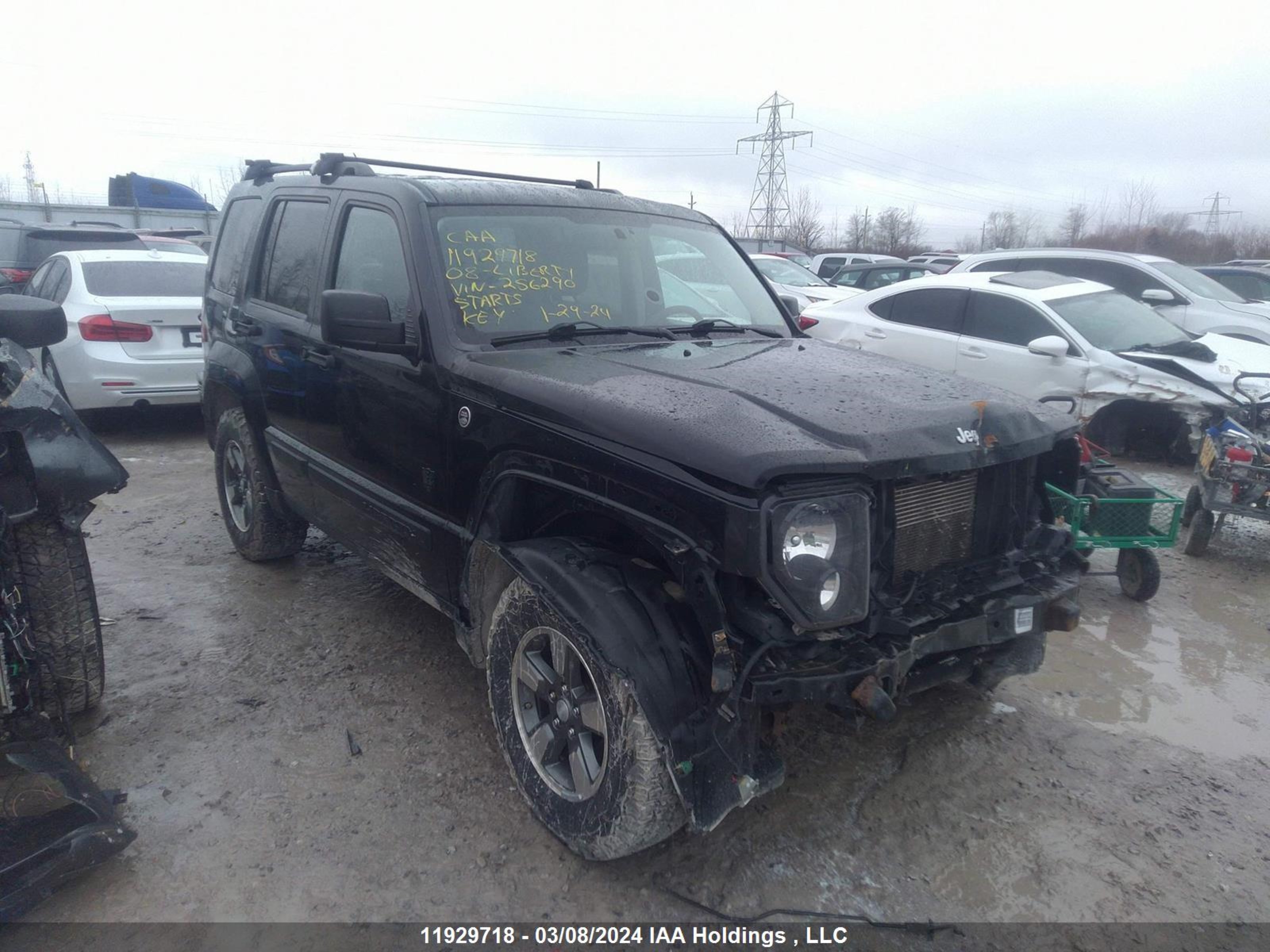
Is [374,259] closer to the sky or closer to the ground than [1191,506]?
closer to the sky

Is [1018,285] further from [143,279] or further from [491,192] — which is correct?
[143,279]

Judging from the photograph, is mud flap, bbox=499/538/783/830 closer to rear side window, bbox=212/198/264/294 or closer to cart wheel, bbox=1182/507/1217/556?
rear side window, bbox=212/198/264/294

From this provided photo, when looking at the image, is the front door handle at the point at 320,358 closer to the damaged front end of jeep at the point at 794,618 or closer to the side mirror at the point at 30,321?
the side mirror at the point at 30,321

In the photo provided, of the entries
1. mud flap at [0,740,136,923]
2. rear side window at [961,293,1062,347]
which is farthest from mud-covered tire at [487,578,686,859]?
rear side window at [961,293,1062,347]

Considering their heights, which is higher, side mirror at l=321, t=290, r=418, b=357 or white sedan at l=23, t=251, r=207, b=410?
side mirror at l=321, t=290, r=418, b=357

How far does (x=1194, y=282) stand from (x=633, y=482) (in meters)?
10.1

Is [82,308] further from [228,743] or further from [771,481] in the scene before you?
[771,481]

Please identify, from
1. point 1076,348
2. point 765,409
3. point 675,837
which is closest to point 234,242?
point 765,409

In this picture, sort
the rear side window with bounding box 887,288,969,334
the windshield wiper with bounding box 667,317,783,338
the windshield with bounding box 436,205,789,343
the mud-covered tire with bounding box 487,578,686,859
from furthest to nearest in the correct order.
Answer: the rear side window with bounding box 887,288,969,334, the windshield wiper with bounding box 667,317,783,338, the windshield with bounding box 436,205,789,343, the mud-covered tire with bounding box 487,578,686,859

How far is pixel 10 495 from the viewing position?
2928 millimetres

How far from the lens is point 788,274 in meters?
14.0

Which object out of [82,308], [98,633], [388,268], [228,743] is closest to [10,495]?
[98,633]

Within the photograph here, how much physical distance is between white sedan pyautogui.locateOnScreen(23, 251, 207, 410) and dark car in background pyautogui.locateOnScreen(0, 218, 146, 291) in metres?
3.65

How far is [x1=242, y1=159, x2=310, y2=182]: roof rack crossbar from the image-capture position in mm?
4695
